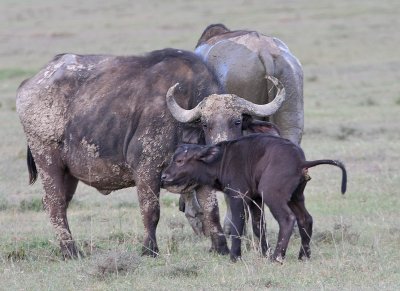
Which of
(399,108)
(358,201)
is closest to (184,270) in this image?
(358,201)

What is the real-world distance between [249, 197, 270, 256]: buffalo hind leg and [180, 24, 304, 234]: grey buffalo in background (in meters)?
1.28

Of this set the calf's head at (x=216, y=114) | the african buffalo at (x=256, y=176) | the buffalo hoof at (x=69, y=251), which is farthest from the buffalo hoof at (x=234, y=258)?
the buffalo hoof at (x=69, y=251)

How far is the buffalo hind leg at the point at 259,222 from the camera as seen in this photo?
8273 mm

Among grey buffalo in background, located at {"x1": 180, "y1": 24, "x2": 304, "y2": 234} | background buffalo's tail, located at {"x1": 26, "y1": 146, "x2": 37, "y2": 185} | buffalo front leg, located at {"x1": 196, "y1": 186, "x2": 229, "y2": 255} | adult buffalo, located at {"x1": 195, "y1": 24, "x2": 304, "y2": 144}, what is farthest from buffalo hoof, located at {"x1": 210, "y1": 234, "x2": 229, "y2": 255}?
background buffalo's tail, located at {"x1": 26, "y1": 146, "x2": 37, "y2": 185}

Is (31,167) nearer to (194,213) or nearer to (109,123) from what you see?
(109,123)

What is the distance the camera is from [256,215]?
8641 mm

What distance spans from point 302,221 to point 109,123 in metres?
2.07

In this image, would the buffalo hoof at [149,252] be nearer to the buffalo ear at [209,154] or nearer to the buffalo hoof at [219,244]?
the buffalo hoof at [219,244]

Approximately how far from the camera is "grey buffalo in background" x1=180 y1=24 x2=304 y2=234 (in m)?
10.0

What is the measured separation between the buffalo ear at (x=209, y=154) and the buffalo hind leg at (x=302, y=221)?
730 millimetres

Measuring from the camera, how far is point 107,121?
9.17 metres

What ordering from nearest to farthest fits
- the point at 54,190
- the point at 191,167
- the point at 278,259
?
the point at 278,259, the point at 191,167, the point at 54,190

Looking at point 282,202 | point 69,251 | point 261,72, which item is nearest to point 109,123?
point 69,251

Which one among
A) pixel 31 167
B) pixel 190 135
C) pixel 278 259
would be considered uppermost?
pixel 190 135
